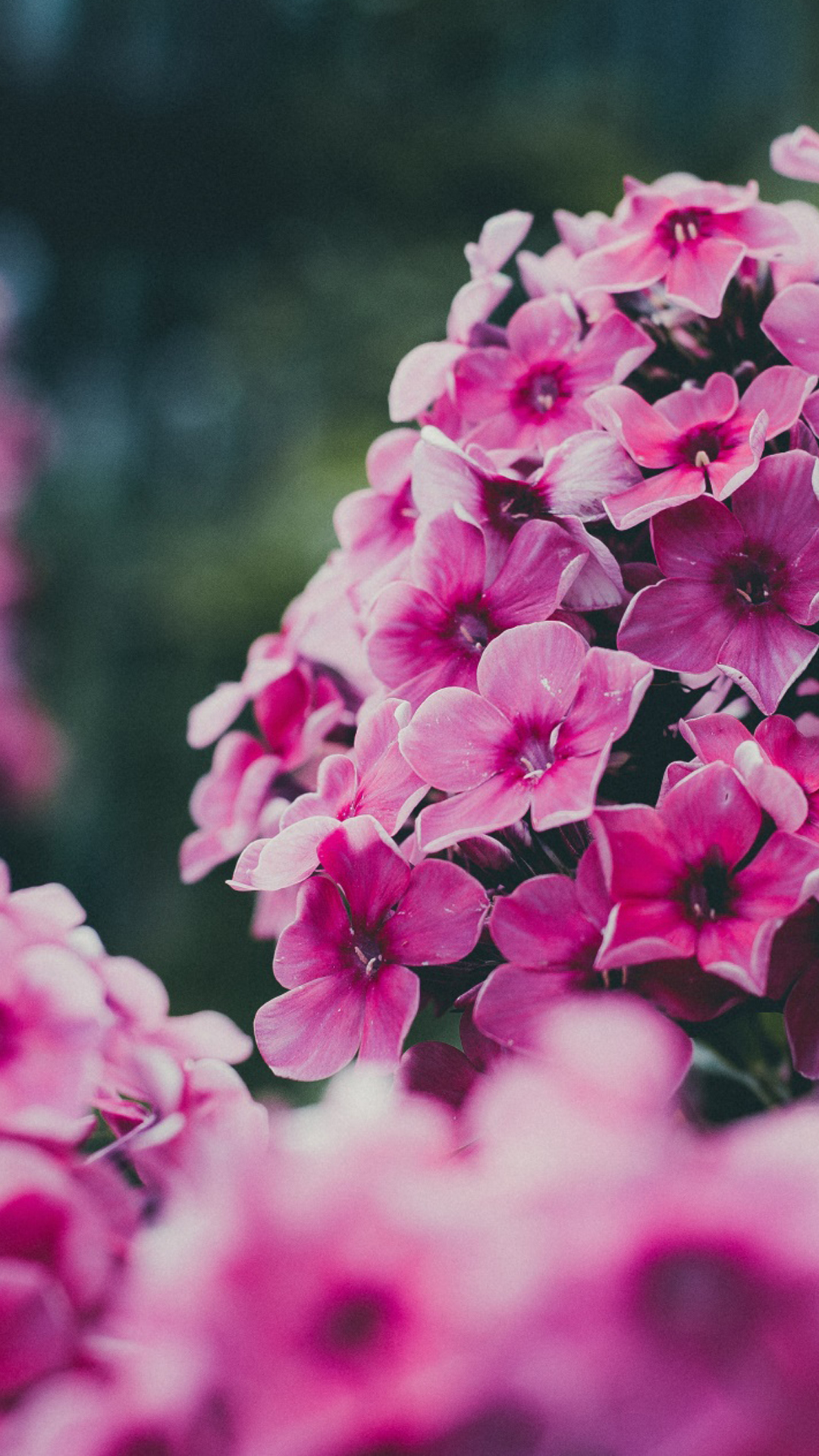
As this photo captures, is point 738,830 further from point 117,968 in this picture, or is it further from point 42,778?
point 42,778

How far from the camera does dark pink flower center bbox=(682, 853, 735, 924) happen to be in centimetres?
33

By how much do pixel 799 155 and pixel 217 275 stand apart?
3018 mm

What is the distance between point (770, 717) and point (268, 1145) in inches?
7.5

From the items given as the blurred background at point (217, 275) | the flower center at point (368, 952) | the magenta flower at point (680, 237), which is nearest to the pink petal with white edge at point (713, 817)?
the flower center at point (368, 952)

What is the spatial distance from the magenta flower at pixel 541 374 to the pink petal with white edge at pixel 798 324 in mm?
48

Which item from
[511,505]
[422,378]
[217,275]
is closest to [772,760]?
[511,505]

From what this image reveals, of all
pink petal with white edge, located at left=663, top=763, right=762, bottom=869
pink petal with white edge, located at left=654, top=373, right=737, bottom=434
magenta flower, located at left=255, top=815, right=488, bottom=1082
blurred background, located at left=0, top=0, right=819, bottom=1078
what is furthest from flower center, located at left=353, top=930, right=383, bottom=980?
blurred background, located at left=0, top=0, right=819, bottom=1078

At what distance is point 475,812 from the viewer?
0.35m

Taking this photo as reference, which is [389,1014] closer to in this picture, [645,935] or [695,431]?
[645,935]

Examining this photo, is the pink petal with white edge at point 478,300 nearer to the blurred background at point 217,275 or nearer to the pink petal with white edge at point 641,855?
the pink petal with white edge at point 641,855

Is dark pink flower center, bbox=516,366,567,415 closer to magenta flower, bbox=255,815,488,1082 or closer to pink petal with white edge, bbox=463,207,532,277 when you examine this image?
pink petal with white edge, bbox=463,207,532,277

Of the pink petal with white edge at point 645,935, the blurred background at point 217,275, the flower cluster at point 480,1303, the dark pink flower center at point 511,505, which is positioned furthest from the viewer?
the blurred background at point 217,275

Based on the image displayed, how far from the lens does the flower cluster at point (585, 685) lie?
0.32m

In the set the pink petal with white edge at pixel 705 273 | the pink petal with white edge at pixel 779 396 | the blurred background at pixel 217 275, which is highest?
the pink petal with white edge at pixel 705 273
